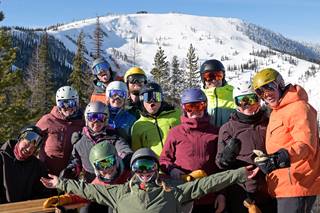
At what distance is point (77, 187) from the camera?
5539 mm

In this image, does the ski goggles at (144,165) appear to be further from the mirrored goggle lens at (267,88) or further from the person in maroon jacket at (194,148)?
the mirrored goggle lens at (267,88)

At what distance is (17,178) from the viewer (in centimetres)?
638

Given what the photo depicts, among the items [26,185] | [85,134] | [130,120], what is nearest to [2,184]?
[26,185]

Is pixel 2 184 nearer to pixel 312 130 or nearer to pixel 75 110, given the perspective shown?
pixel 75 110

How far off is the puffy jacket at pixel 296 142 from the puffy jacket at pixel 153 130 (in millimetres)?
1827

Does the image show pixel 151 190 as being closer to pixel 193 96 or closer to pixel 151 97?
pixel 193 96

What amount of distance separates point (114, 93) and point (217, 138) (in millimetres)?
2162

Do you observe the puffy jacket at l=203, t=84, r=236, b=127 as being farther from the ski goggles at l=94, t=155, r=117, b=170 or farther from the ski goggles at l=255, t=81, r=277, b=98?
the ski goggles at l=94, t=155, r=117, b=170

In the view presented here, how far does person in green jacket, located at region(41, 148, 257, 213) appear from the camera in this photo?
529 centimetres

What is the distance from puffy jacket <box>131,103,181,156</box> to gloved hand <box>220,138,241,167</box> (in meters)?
1.38

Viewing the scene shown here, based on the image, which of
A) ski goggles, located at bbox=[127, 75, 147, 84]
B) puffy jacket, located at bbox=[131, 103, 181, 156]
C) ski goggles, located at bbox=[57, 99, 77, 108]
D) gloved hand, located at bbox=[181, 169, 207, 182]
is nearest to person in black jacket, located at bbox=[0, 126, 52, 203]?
ski goggles, located at bbox=[57, 99, 77, 108]

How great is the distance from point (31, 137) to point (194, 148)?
2.37m

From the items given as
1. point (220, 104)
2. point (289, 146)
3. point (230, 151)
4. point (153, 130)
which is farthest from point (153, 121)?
point (289, 146)

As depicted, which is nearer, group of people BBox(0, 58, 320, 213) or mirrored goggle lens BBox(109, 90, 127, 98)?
group of people BBox(0, 58, 320, 213)
